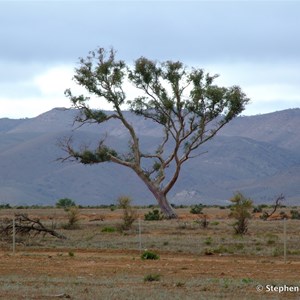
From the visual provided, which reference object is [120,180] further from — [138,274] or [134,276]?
[134,276]

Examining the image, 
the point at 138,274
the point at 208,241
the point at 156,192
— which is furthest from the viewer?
the point at 156,192

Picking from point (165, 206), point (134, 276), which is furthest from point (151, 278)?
point (165, 206)

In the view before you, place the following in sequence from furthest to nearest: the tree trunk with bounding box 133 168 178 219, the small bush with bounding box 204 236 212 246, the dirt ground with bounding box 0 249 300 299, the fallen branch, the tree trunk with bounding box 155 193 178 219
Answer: the tree trunk with bounding box 155 193 178 219 < the tree trunk with bounding box 133 168 178 219 < the fallen branch < the small bush with bounding box 204 236 212 246 < the dirt ground with bounding box 0 249 300 299

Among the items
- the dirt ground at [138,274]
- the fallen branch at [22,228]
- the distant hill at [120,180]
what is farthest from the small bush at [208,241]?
the distant hill at [120,180]

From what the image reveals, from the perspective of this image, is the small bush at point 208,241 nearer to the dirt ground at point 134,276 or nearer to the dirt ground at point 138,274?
the dirt ground at point 138,274

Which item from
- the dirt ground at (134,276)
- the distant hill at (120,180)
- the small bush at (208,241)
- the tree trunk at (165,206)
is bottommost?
the dirt ground at (134,276)

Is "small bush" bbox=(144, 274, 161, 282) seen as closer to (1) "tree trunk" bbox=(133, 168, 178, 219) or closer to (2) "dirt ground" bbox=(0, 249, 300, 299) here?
(2) "dirt ground" bbox=(0, 249, 300, 299)

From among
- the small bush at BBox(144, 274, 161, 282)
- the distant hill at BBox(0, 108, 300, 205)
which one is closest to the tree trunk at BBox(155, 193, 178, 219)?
the small bush at BBox(144, 274, 161, 282)

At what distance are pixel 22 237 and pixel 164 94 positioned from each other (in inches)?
882

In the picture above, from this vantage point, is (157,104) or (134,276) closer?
(134,276)

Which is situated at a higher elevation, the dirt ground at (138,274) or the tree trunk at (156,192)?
the tree trunk at (156,192)

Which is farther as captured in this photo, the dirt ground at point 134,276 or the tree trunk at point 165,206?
the tree trunk at point 165,206

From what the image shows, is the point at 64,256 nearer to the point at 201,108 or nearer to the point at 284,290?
the point at 284,290

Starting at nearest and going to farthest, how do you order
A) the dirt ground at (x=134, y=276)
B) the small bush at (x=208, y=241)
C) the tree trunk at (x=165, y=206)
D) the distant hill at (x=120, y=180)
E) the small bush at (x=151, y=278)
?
the dirt ground at (x=134, y=276) → the small bush at (x=151, y=278) → the small bush at (x=208, y=241) → the tree trunk at (x=165, y=206) → the distant hill at (x=120, y=180)
